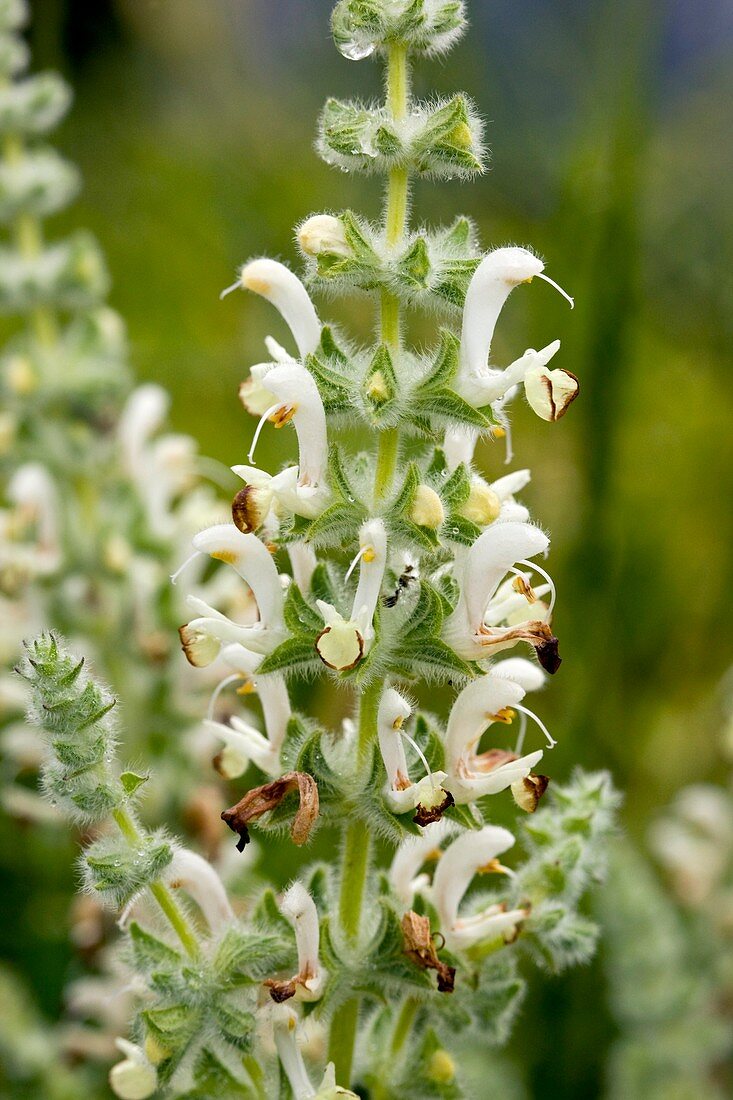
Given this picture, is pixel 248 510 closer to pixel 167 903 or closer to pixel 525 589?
pixel 525 589

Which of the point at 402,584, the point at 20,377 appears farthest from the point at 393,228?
→ the point at 20,377

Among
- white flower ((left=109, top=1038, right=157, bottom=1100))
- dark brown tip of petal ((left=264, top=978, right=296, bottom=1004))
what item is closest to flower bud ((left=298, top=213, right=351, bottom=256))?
dark brown tip of petal ((left=264, top=978, right=296, bottom=1004))

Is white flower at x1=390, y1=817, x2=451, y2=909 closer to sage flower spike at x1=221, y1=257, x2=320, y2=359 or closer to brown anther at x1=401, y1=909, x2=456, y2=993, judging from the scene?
brown anther at x1=401, y1=909, x2=456, y2=993

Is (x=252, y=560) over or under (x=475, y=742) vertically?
over

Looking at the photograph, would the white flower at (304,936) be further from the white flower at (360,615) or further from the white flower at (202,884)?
the white flower at (360,615)

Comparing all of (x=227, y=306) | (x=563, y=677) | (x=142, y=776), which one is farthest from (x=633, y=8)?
(x=227, y=306)

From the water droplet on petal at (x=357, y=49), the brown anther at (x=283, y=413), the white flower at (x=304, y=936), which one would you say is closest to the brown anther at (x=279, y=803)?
the white flower at (x=304, y=936)
